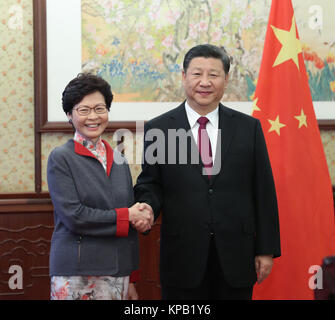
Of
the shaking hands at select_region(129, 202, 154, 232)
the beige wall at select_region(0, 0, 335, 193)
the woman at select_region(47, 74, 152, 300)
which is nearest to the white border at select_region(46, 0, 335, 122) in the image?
the beige wall at select_region(0, 0, 335, 193)

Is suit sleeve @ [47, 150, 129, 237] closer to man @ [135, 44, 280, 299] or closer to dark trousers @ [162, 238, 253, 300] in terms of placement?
man @ [135, 44, 280, 299]

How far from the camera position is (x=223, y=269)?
6.10 ft

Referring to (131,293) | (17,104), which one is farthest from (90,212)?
(17,104)

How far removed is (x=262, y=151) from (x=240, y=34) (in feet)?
4.26

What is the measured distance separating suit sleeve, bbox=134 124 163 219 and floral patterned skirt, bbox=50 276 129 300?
36 cm

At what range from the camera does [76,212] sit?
1.74 metres

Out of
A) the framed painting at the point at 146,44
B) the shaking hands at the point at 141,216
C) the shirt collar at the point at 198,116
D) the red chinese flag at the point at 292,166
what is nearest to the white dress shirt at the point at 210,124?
the shirt collar at the point at 198,116

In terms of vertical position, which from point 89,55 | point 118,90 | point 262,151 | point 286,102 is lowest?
point 262,151

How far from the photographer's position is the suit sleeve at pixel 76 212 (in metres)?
1.74

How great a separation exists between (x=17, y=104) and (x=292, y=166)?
1809 mm

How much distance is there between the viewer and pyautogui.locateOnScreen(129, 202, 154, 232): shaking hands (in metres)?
1.82

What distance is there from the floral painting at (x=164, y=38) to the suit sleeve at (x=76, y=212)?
4.16 ft
